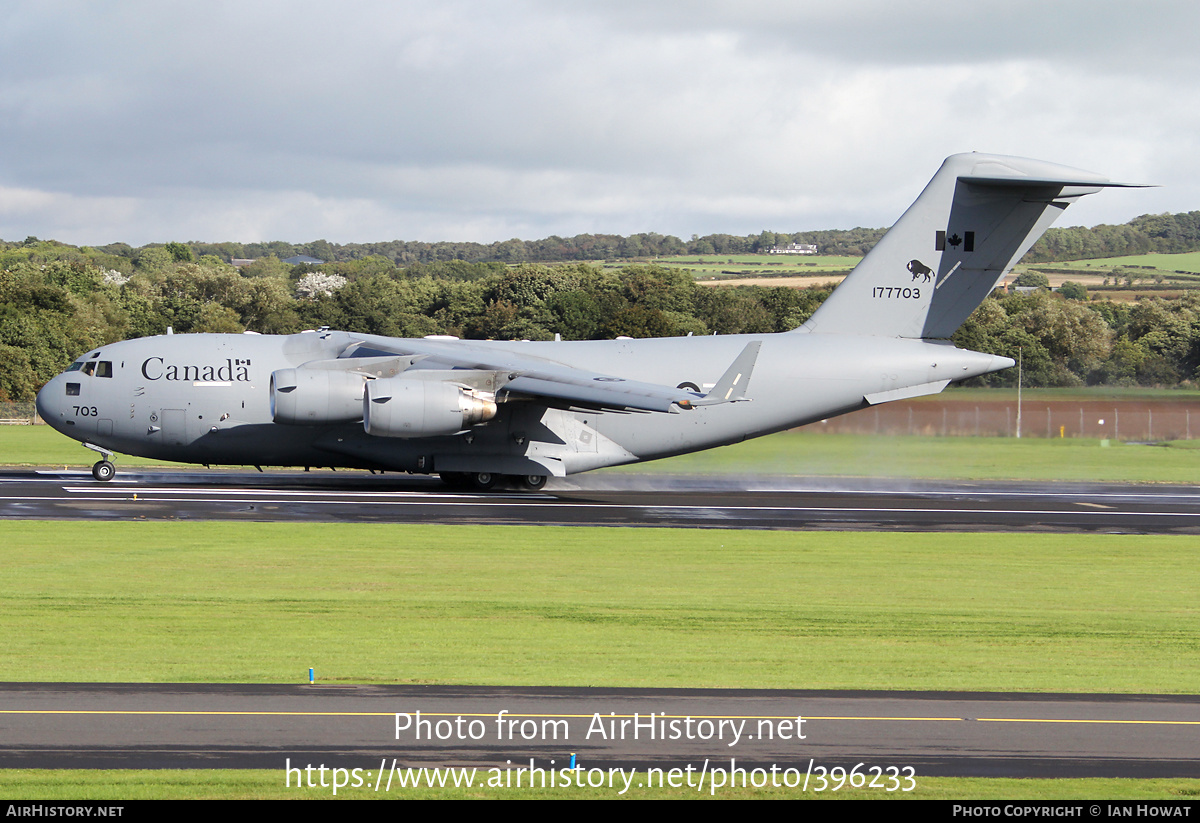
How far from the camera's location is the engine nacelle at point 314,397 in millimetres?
25172

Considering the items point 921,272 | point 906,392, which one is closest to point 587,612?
point 906,392

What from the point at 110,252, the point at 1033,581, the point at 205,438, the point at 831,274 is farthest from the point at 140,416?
the point at 110,252

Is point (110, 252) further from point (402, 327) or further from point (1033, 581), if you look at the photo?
point (1033, 581)

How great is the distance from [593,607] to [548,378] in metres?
11.6

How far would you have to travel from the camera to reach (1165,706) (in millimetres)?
9695

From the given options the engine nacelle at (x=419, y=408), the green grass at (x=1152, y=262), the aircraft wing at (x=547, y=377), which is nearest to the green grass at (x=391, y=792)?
the aircraft wing at (x=547, y=377)

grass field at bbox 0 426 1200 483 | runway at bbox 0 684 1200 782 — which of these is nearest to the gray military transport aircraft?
grass field at bbox 0 426 1200 483

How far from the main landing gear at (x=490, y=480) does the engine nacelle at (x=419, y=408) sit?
105 inches

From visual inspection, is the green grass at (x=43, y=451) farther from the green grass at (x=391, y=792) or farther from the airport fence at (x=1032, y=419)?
the green grass at (x=391, y=792)

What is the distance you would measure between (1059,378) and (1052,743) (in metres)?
37.1

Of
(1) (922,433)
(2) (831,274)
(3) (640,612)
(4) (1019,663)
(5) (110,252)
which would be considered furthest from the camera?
(5) (110,252)

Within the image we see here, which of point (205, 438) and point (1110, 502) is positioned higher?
point (205, 438)

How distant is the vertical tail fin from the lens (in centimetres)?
2855

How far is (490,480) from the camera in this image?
28.1m
